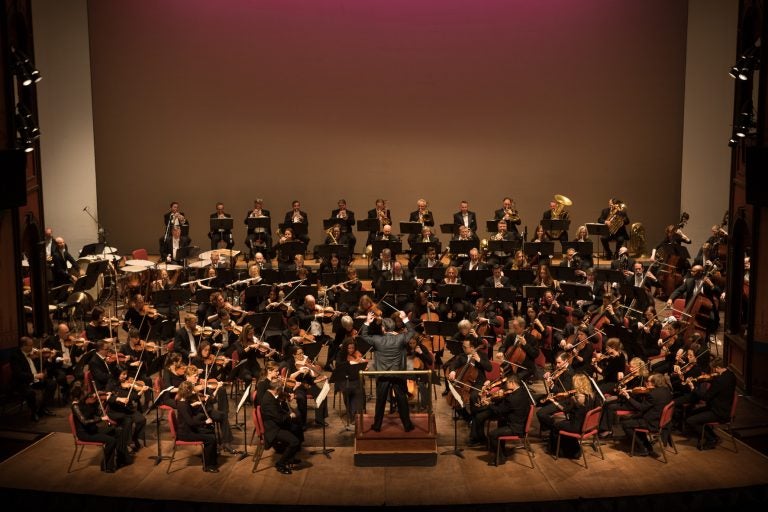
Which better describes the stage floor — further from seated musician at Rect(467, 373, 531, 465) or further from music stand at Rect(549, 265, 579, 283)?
music stand at Rect(549, 265, 579, 283)

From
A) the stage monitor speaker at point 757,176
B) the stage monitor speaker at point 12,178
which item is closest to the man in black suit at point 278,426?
the stage monitor speaker at point 12,178

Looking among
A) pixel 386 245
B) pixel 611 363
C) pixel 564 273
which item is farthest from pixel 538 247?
pixel 611 363

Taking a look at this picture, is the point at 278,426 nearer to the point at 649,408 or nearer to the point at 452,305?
the point at 649,408

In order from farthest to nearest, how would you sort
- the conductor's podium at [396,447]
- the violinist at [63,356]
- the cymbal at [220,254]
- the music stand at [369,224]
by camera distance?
the cymbal at [220,254]
the music stand at [369,224]
the violinist at [63,356]
the conductor's podium at [396,447]

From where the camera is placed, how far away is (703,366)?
34.9ft

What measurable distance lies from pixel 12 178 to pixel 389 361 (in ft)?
16.9

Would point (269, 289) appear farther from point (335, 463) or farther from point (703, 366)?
point (703, 366)

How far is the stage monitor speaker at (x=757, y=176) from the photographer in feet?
35.7

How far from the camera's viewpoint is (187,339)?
11609 millimetres

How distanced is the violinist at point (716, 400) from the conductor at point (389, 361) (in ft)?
10.5

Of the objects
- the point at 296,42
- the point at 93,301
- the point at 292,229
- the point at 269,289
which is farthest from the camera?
the point at 296,42

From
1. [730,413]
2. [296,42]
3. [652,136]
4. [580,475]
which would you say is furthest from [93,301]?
[652,136]

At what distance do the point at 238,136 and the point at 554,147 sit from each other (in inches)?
250

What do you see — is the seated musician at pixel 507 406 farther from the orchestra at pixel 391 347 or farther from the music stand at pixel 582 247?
the music stand at pixel 582 247
